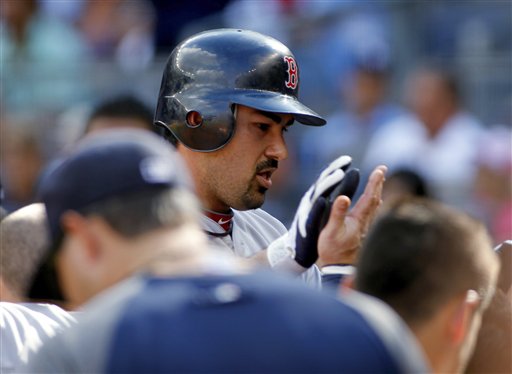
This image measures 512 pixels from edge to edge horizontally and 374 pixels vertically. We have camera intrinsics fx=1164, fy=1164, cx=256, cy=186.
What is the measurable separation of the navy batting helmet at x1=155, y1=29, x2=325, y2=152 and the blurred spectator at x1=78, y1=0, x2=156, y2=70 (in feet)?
16.3

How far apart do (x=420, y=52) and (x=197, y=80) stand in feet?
15.4

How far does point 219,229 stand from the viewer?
15.0 feet

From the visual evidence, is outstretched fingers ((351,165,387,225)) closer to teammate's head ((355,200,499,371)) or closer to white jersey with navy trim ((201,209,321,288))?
white jersey with navy trim ((201,209,321,288))

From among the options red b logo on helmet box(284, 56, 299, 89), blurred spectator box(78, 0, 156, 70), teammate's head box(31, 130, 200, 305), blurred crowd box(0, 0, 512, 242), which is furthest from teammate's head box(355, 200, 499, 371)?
blurred spectator box(78, 0, 156, 70)

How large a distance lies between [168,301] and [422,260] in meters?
0.65

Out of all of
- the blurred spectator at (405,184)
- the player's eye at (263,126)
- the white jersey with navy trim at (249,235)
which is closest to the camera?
the white jersey with navy trim at (249,235)

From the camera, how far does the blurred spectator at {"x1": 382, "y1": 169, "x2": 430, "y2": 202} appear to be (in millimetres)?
7441

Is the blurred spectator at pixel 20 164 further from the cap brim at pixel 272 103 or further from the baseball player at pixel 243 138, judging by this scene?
the cap brim at pixel 272 103

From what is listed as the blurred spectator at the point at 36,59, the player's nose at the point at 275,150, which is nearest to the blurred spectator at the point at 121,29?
the blurred spectator at the point at 36,59

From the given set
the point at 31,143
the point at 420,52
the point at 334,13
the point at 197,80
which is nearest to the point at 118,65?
the point at 31,143

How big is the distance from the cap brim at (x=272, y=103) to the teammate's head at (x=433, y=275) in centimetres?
179

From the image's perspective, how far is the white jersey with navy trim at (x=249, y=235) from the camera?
4547 millimetres

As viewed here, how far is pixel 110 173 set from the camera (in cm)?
266

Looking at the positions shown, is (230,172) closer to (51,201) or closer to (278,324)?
(51,201)
